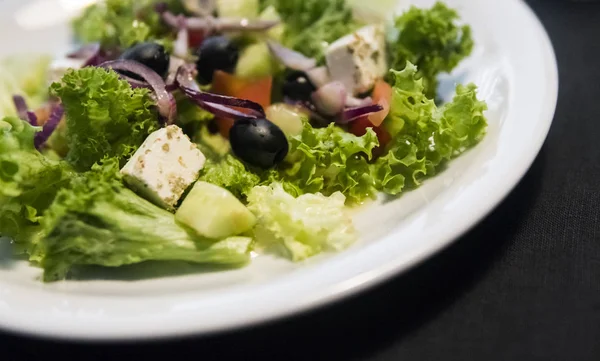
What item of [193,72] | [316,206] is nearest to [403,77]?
[316,206]

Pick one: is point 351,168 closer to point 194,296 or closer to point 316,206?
point 316,206

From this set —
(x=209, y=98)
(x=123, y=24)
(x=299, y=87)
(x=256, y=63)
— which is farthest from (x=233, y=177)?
(x=123, y=24)

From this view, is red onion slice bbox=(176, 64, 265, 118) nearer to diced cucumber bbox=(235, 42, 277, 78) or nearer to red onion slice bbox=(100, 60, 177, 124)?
red onion slice bbox=(100, 60, 177, 124)

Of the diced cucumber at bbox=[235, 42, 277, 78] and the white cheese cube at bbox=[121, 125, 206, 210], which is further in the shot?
the diced cucumber at bbox=[235, 42, 277, 78]

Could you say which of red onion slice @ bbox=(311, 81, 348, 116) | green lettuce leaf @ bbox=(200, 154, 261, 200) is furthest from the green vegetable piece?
green lettuce leaf @ bbox=(200, 154, 261, 200)

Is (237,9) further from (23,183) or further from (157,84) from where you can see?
(23,183)

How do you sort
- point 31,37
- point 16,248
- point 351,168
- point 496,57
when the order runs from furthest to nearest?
point 31,37
point 496,57
point 351,168
point 16,248

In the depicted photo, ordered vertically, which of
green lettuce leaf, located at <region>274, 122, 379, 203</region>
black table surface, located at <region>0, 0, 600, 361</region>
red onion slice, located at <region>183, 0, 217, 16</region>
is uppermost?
red onion slice, located at <region>183, 0, 217, 16</region>
